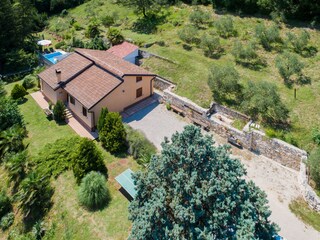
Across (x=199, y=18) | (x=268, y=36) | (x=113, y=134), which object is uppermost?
(x=268, y=36)

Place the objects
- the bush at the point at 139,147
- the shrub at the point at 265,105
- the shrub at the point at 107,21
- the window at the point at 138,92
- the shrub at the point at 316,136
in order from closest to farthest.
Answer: the shrub at the point at 316,136, the bush at the point at 139,147, the shrub at the point at 265,105, the window at the point at 138,92, the shrub at the point at 107,21

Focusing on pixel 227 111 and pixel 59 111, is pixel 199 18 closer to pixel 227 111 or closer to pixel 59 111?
pixel 227 111

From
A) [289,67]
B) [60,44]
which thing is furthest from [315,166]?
[60,44]

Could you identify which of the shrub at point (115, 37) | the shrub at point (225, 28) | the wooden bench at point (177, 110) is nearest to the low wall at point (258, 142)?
the wooden bench at point (177, 110)

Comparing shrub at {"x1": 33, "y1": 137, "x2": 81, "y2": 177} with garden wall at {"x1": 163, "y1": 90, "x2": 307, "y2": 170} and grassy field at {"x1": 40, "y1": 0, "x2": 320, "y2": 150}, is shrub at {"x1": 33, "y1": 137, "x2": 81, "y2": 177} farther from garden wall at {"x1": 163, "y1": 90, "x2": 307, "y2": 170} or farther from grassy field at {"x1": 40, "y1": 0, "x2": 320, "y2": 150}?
grassy field at {"x1": 40, "y1": 0, "x2": 320, "y2": 150}

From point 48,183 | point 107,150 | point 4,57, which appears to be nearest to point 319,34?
point 107,150

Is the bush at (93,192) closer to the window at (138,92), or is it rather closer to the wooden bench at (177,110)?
the wooden bench at (177,110)
